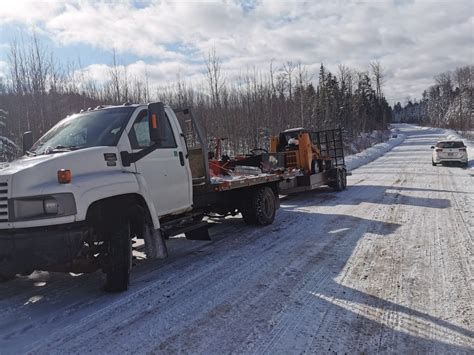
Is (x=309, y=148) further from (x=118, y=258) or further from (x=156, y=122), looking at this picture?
(x=118, y=258)

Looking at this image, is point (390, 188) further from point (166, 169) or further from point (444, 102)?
A: point (444, 102)

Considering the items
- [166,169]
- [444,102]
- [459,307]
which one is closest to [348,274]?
[459,307]

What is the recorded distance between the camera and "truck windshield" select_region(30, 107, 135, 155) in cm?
528

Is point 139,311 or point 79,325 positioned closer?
point 79,325

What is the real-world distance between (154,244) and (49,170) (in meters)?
1.62

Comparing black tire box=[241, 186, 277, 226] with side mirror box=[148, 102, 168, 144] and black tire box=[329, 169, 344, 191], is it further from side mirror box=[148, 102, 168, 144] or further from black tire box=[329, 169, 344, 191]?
black tire box=[329, 169, 344, 191]

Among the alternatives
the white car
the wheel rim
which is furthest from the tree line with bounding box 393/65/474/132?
the wheel rim

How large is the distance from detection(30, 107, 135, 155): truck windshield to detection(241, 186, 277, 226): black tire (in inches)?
149

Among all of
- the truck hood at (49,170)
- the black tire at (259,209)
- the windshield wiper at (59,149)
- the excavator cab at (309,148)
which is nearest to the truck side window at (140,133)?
the truck hood at (49,170)

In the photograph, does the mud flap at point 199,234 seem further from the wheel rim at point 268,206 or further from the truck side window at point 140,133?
the wheel rim at point 268,206

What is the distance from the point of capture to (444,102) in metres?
121

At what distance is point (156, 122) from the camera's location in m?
5.39

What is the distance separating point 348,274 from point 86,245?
3.30 m

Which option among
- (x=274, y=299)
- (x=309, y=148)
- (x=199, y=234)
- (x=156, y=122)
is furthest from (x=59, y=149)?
(x=309, y=148)
